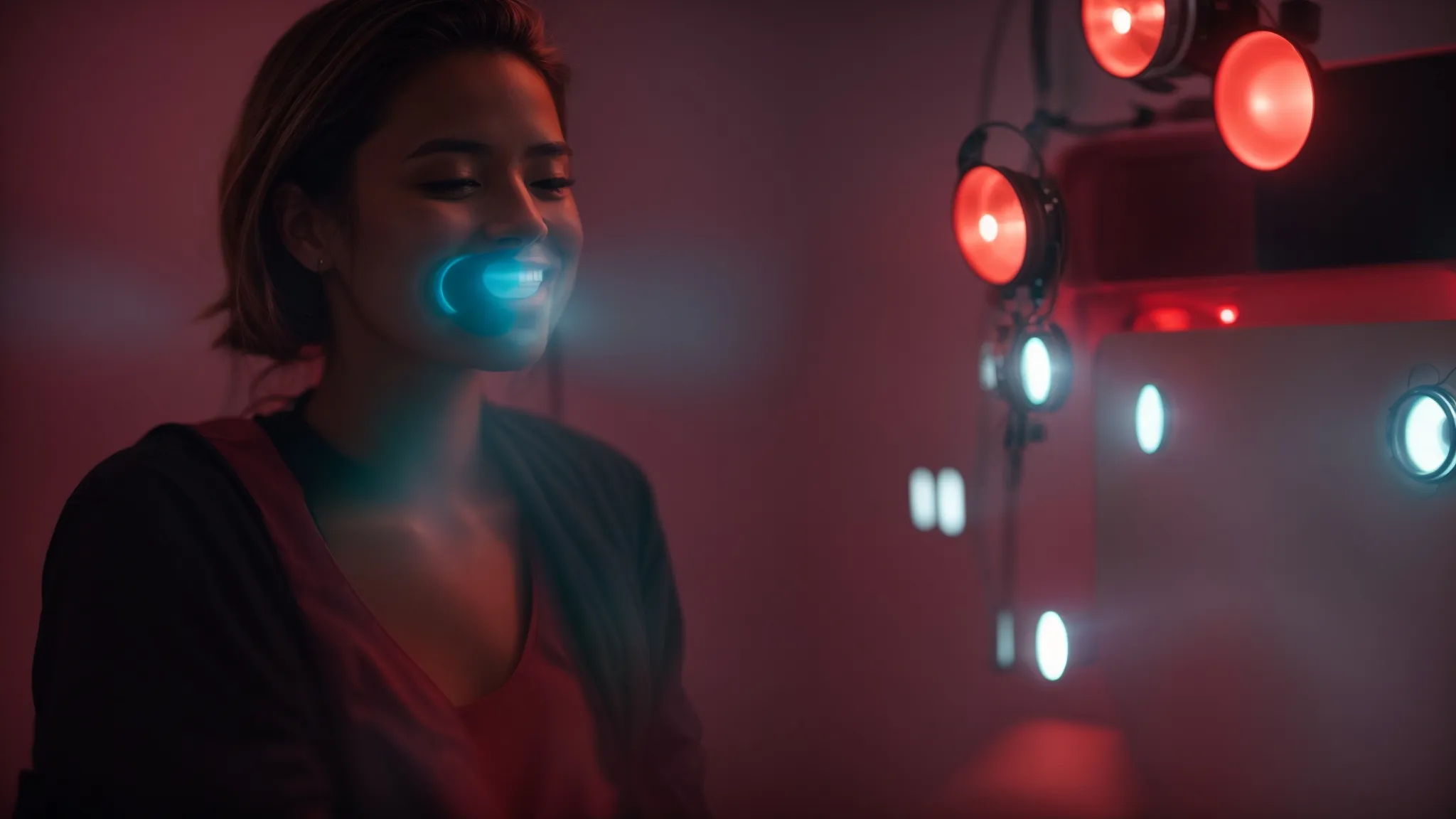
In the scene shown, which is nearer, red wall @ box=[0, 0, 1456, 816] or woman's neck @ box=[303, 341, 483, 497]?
woman's neck @ box=[303, 341, 483, 497]

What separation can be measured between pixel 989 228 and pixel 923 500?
0.50m

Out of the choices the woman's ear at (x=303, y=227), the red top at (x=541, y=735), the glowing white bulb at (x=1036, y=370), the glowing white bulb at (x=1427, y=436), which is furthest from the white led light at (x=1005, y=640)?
the woman's ear at (x=303, y=227)

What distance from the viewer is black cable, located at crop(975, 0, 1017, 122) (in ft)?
4.81

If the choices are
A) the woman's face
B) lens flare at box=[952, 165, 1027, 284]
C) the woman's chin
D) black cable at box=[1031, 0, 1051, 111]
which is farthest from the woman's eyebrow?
black cable at box=[1031, 0, 1051, 111]

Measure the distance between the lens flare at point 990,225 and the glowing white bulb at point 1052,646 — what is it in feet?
1.25

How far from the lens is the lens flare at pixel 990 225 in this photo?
1.16 m

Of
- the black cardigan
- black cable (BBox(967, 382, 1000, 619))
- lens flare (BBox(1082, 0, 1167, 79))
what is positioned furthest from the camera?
black cable (BBox(967, 382, 1000, 619))

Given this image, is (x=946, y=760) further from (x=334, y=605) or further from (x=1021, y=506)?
(x=334, y=605)

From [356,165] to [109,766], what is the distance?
38 cm

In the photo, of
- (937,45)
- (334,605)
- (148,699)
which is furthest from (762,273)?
(148,699)

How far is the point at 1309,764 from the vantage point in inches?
37.7

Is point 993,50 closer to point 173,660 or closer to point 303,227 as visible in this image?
point 303,227

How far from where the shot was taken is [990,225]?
1187 mm

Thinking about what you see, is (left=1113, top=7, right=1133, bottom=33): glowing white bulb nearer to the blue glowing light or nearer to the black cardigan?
the blue glowing light
